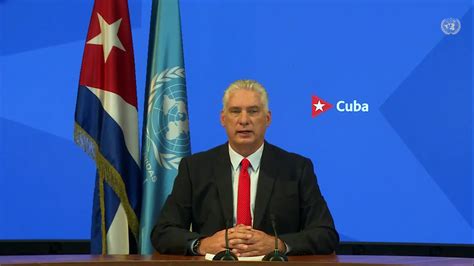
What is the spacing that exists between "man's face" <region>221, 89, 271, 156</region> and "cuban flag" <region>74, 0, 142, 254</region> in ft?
3.34

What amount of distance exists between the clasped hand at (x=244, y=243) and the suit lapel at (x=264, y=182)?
29 centimetres

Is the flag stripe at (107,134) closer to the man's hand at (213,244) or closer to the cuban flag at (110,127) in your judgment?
the cuban flag at (110,127)

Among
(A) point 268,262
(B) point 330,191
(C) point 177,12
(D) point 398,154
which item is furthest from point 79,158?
→ (A) point 268,262

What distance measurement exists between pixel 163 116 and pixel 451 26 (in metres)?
1.78

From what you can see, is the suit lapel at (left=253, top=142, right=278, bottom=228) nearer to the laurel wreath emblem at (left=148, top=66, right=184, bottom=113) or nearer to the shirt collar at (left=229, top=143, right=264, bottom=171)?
the shirt collar at (left=229, top=143, right=264, bottom=171)

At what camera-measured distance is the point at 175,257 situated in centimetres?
308

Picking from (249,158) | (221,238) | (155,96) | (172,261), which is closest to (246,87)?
(249,158)

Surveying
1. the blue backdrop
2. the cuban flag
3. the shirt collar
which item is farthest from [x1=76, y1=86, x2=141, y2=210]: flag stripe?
the shirt collar

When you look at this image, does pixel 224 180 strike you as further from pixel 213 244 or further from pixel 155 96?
pixel 155 96

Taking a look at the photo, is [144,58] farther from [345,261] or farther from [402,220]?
[345,261]

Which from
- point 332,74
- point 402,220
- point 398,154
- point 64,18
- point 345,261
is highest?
point 64,18

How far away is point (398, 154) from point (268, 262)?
2.37 meters

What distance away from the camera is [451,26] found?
4.95 meters

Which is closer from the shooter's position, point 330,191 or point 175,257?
point 175,257
